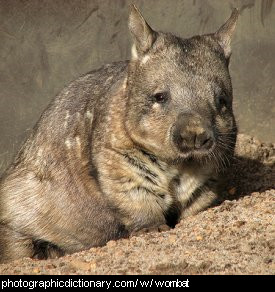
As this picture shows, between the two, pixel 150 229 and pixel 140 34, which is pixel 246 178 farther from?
pixel 140 34

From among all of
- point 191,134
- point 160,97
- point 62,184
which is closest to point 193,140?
point 191,134

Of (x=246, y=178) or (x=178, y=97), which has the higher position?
(x=178, y=97)

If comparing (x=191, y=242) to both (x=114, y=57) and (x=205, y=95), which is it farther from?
(x=114, y=57)

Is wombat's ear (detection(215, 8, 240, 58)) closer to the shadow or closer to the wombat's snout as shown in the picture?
the wombat's snout

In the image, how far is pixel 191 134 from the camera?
5.89 metres

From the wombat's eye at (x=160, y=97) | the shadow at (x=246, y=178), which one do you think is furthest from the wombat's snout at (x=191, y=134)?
the shadow at (x=246, y=178)

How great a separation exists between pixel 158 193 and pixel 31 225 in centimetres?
130

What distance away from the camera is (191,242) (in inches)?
232

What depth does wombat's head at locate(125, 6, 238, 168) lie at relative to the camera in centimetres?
601

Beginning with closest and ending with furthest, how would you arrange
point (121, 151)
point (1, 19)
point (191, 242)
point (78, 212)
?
point (191, 242) < point (121, 151) < point (78, 212) < point (1, 19)

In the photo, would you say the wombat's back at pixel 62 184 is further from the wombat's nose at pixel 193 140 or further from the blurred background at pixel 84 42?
the blurred background at pixel 84 42

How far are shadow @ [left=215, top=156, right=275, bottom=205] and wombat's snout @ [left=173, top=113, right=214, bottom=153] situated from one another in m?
1.61

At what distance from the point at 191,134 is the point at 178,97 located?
0.40 metres

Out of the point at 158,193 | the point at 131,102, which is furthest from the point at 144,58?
the point at 158,193
